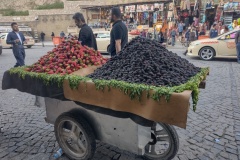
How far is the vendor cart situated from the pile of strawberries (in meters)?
0.44

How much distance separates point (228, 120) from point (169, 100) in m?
2.57

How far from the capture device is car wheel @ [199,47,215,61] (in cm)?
986

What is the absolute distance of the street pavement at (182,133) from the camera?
2.83 meters

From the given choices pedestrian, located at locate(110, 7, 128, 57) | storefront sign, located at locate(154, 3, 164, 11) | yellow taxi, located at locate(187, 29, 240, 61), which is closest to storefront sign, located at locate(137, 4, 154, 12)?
storefront sign, located at locate(154, 3, 164, 11)

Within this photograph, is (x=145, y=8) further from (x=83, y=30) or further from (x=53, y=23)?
(x=83, y=30)

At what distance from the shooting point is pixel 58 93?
8.05 ft

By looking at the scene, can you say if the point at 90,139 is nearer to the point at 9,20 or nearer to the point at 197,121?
the point at 197,121

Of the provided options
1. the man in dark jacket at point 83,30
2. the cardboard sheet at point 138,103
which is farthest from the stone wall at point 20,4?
the cardboard sheet at point 138,103

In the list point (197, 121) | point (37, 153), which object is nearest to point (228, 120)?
point (197, 121)

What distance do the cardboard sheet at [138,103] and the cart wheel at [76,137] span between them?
32cm

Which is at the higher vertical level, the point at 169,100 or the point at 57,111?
the point at 169,100

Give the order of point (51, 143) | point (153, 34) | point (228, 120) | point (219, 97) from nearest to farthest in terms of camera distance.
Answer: point (51, 143), point (228, 120), point (219, 97), point (153, 34)

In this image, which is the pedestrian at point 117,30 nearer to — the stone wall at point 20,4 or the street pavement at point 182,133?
the street pavement at point 182,133

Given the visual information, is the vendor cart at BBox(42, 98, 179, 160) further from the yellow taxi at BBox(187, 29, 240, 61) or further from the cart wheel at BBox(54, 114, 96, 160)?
Answer: the yellow taxi at BBox(187, 29, 240, 61)
